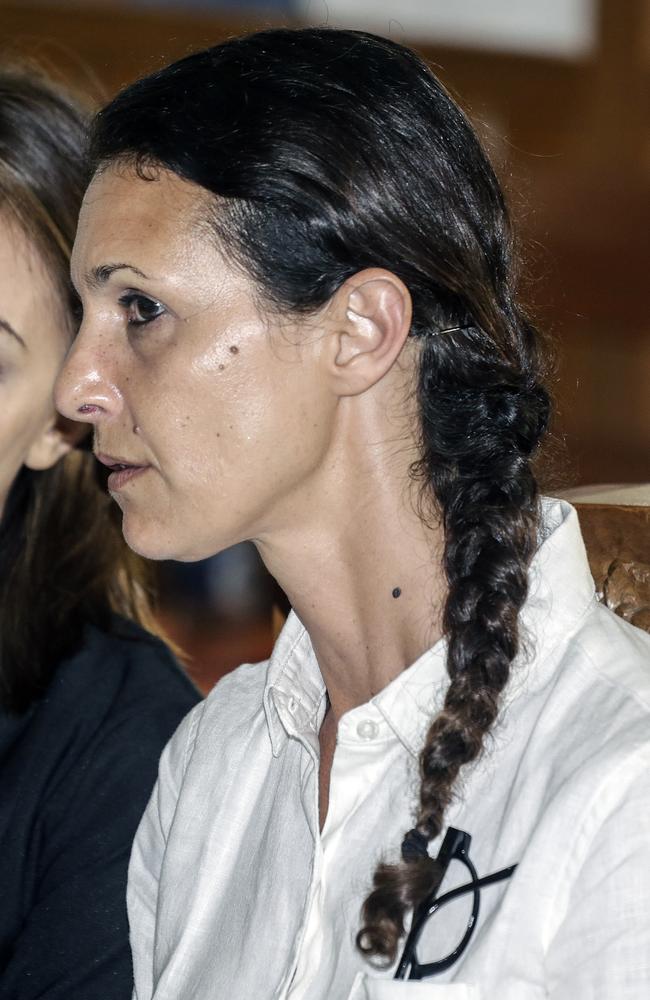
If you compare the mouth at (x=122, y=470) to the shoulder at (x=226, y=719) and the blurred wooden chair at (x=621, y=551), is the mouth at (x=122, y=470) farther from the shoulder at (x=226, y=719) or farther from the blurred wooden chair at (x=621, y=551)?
the blurred wooden chair at (x=621, y=551)

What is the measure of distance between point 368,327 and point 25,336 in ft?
2.00

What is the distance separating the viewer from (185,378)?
1139 millimetres

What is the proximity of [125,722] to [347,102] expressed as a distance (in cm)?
78

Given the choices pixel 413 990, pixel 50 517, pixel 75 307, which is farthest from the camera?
pixel 50 517

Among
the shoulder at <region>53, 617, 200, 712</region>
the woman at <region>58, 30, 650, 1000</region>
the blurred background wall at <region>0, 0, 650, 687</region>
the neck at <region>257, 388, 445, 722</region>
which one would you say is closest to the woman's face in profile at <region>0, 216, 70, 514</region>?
the shoulder at <region>53, 617, 200, 712</region>

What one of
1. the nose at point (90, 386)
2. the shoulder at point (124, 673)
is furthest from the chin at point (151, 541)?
the shoulder at point (124, 673)

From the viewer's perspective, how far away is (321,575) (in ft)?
3.95

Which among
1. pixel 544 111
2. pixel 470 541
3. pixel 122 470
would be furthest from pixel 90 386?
pixel 544 111

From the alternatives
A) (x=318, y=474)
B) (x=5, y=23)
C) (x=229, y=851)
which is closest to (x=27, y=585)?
(x=229, y=851)

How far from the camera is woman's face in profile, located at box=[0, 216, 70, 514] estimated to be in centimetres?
160

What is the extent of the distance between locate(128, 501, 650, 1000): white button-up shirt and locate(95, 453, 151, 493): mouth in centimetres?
24

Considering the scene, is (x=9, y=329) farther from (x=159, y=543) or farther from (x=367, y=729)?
(x=367, y=729)

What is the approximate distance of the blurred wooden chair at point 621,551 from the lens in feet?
3.91

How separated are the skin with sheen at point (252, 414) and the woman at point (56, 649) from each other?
42cm
